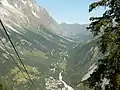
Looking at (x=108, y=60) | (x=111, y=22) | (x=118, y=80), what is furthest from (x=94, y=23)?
(x=118, y=80)

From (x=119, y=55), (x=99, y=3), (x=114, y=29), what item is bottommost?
(x=119, y=55)

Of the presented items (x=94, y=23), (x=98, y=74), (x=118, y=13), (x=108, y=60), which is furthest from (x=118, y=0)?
(x=98, y=74)

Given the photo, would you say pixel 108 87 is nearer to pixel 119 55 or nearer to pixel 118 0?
pixel 119 55

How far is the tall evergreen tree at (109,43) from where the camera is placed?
2562 centimetres

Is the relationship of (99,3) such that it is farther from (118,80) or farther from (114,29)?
(118,80)

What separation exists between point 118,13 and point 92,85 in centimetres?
668

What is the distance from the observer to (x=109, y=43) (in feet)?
84.3

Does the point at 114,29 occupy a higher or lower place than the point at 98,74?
higher

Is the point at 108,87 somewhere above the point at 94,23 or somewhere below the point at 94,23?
below

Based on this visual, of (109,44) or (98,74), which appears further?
(98,74)

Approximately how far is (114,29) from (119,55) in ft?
8.33

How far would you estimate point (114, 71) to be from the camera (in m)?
27.0

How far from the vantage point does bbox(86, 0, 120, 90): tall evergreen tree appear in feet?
84.1

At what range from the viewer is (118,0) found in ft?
85.5
